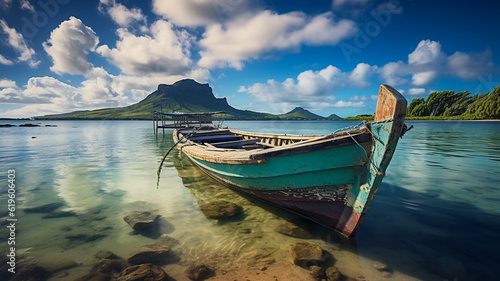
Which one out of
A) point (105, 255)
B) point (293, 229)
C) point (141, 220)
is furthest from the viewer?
point (141, 220)

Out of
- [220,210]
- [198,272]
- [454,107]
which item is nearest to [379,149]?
[198,272]

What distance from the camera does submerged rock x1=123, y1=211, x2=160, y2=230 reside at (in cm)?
545

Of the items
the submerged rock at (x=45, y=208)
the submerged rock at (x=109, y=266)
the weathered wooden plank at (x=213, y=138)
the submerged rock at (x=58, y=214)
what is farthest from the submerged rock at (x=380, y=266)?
the weathered wooden plank at (x=213, y=138)

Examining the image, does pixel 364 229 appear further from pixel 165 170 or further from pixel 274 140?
pixel 165 170

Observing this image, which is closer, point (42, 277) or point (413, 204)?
point (42, 277)

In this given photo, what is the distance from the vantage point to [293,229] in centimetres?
532

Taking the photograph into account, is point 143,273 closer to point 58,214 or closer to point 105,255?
point 105,255

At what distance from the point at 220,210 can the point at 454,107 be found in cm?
12059

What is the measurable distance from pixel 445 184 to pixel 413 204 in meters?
3.19

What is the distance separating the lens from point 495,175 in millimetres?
9562

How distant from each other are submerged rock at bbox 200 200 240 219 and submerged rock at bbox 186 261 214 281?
2068mm

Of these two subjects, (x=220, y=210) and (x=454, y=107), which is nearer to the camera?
(x=220, y=210)

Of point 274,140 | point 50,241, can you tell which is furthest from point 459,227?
point 50,241

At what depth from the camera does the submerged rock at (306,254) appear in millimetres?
4031
